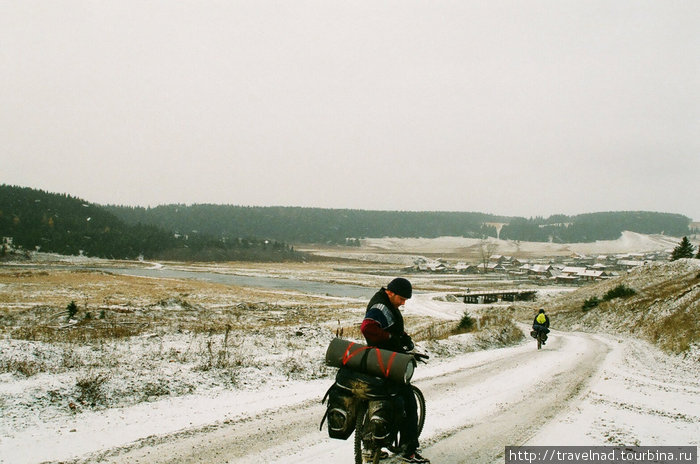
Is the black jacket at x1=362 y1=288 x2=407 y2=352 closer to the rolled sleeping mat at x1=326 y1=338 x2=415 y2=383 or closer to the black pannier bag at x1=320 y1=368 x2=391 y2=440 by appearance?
the rolled sleeping mat at x1=326 y1=338 x2=415 y2=383

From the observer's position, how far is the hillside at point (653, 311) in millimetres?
22938

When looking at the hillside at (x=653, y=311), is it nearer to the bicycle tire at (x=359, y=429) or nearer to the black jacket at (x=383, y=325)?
the black jacket at (x=383, y=325)

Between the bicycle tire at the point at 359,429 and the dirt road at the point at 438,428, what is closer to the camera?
the bicycle tire at the point at 359,429

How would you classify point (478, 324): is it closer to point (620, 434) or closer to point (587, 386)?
point (587, 386)

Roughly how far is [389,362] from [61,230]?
18712cm

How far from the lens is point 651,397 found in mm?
10383

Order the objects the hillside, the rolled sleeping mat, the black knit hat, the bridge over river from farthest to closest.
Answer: the bridge over river
the hillside
the black knit hat
the rolled sleeping mat

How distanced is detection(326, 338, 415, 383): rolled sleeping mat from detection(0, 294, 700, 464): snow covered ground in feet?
5.71

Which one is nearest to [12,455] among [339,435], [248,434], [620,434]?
[248,434]

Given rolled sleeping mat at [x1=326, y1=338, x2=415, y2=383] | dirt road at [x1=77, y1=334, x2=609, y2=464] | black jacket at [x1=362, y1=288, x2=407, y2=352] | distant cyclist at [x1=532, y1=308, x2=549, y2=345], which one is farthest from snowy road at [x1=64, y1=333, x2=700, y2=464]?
distant cyclist at [x1=532, y1=308, x2=549, y2=345]

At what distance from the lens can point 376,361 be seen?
17.8 feet

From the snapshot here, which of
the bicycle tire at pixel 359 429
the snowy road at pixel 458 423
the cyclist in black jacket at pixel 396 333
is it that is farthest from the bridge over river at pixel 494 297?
the bicycle tire at pixel 359 429

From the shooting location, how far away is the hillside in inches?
903

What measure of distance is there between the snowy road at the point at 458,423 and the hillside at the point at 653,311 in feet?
39.6
